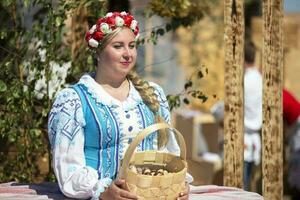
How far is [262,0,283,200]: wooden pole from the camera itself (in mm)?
3914

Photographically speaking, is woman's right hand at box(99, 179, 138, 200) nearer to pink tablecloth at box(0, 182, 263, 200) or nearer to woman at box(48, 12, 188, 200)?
woman at box(48, 12, 188, 200)

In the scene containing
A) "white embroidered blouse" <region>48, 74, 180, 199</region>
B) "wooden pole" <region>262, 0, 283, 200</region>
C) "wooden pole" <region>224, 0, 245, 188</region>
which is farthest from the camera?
"wooden pole" <region>224, 0, 245, 188</region>

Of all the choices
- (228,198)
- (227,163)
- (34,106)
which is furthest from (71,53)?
(228,198)

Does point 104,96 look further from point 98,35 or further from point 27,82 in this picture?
point 27,82

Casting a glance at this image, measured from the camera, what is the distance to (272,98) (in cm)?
394

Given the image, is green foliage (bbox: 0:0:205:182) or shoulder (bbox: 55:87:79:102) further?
green foliage (bbox: 0:0:205:182)

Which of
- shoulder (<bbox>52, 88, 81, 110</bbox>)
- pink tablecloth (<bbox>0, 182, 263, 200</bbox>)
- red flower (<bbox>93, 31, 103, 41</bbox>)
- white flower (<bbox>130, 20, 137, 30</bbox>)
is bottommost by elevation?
pink tablecloth (<bbox>0, 182, 263, 200</bbox>)

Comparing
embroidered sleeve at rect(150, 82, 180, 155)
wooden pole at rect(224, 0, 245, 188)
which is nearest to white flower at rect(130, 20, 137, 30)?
embroidered sleeve at rect(150, 82, 180, 155)

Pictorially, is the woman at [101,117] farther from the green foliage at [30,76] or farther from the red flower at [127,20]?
the green foliage at [30,76]

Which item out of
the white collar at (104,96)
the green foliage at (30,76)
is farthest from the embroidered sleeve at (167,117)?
the green foliage at (30,76)

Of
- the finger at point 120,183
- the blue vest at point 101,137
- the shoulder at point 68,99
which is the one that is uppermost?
the shoulder at point 68,99

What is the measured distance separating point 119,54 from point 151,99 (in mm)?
308

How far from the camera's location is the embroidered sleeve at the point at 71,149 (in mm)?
3180

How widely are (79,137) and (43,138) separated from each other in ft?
3.98
